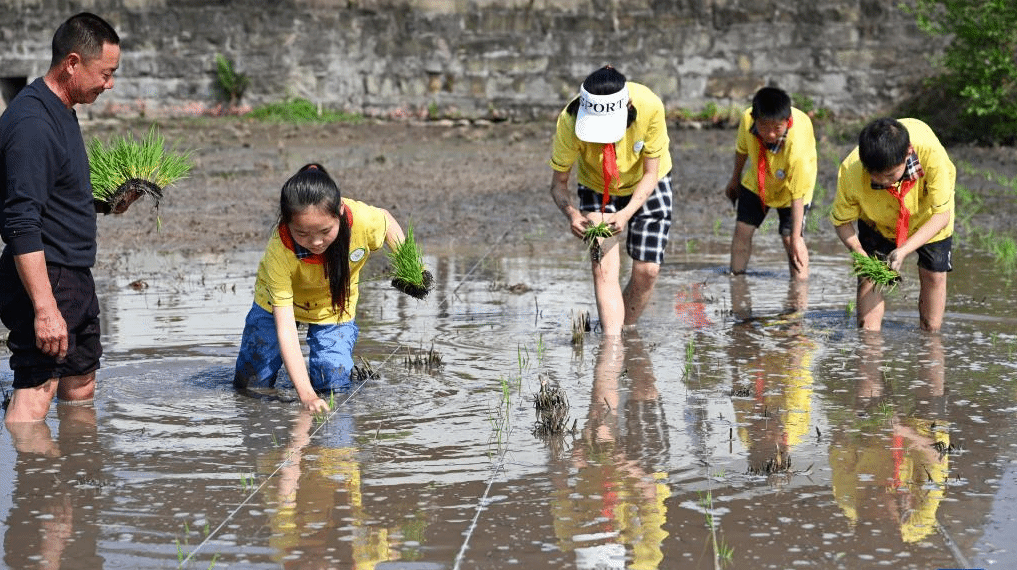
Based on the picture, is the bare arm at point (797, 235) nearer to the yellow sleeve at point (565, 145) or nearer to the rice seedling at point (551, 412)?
the yellow sleeve at point (565, 145)

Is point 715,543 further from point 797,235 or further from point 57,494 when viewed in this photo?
point 797,235

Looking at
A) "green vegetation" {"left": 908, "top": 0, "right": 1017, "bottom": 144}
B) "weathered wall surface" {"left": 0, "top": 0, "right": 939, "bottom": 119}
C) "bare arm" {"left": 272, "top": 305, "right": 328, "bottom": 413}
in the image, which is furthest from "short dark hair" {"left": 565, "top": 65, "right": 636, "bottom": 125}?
"weathered wall surface" {"left": 0, "top": 0, "right": 939, "bottom": 119}

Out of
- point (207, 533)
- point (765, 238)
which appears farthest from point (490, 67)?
point (207, 533)

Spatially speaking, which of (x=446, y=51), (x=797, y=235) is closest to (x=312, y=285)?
(x=797, y=235)

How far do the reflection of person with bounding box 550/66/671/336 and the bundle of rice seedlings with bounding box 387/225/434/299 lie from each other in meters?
1.17

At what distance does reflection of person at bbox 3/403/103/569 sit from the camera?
4141 mm

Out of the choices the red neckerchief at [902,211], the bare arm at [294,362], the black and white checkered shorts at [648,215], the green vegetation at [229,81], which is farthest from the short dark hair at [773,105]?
the green vegetation at [229,81]

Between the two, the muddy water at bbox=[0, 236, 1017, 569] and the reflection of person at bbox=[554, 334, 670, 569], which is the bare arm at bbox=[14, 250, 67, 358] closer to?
the muddy water at bbox=[0, 236, 1017, 569]

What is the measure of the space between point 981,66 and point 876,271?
349 inches

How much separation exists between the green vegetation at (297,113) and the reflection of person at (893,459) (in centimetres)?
1312

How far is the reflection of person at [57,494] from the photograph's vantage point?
4141 mm

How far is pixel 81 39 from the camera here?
201 inches

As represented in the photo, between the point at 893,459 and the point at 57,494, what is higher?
the point at 893,459

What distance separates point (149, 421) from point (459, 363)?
1.70 metres
